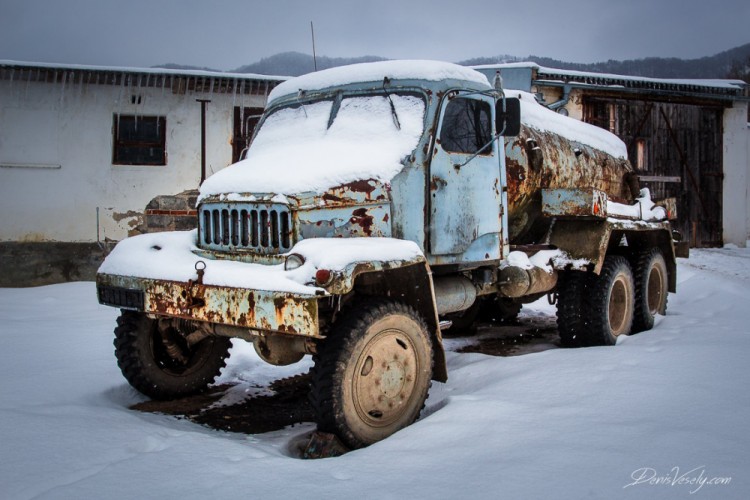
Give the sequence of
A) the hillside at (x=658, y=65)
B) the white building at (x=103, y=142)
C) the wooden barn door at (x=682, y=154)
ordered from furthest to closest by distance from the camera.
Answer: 1. the hillside at (x=658, y=65)
2. the wooden barn door at (x=682, y=154)
3. the white building at (x=103, y=142)

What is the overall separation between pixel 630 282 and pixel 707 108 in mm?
11596

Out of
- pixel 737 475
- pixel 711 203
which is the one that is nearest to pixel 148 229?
A: pixel 737 475

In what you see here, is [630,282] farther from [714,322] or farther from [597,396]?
[597,396]

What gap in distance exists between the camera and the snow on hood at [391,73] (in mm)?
4430

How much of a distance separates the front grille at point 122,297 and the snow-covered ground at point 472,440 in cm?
65

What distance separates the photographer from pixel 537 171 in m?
5.78

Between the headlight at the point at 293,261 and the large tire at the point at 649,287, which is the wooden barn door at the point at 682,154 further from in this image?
the headlight at the point at 293,261

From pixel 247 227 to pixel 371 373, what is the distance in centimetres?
119

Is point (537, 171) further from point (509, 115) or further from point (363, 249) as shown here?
point (363, 249)

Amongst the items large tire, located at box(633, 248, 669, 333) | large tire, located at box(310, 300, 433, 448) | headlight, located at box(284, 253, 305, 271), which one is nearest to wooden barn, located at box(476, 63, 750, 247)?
large tire, located at box(633, 248, 669, 333)

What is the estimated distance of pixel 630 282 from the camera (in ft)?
20.7

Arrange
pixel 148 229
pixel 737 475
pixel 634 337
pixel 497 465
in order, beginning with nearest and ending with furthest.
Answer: pixel 737 475 → pixel 497 465 → pixel 634 337 → pixel 148 229

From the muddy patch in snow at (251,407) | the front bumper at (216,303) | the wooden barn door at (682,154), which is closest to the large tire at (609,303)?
the muddy patch in snow at (251,407)

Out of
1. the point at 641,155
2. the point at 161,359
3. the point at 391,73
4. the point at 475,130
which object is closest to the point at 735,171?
the point at 641,155
